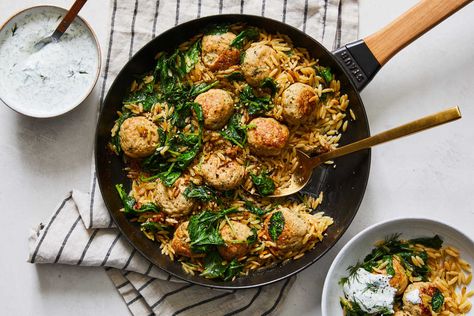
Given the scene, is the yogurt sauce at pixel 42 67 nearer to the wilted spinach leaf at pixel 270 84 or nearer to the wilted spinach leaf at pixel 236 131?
the wilted spinach leaf at pixel 236 131

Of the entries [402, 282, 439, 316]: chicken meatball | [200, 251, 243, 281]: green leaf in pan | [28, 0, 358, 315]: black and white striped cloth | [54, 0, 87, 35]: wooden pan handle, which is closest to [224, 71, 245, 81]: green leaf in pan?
[28, 0, 358, 315]: black and white striped cloth

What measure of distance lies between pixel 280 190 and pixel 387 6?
1.61 metres

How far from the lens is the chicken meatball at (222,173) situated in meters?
3.69

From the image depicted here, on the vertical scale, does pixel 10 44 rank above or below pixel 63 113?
above

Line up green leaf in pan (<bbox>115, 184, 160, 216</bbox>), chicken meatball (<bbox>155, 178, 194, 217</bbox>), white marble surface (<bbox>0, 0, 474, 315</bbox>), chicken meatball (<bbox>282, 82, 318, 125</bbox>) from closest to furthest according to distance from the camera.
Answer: chicken meatball (<bbox>282, 82, 318, 125</bbox>) < chicken meatball (<bbox>155, 178, 194, 217</bbox>) < green leaf in pan (<bbox>115, 184, 160, 216</bbox>) < white marble surface (<bbox>0, 0, 474, 315</bbox>)

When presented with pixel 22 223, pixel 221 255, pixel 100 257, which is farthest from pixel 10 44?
pixel 221 255

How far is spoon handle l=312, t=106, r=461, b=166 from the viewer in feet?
10.3

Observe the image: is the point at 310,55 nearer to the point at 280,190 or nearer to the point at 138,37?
the point at 280,190

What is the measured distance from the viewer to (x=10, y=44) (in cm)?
396

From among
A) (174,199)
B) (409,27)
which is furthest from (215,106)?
(409,27)

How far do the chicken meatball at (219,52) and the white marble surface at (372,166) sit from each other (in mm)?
887

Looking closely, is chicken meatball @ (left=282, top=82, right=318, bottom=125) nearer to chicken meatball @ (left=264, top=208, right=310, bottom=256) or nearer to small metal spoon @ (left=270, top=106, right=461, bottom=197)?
small metal spoon @ (left=270, top=106, right=461, bottom=197)

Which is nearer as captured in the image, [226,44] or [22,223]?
[226,44]

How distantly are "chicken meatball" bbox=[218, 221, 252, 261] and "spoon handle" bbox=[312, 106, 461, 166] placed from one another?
0.67 m
